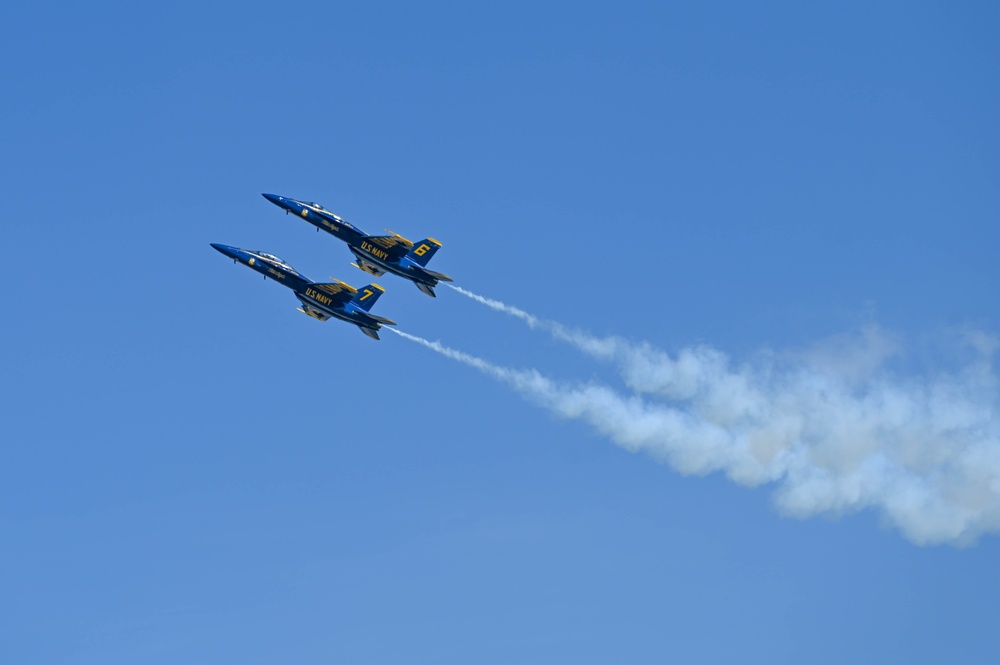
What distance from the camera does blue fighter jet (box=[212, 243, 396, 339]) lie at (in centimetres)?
12412

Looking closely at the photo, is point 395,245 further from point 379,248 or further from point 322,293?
point 322,293

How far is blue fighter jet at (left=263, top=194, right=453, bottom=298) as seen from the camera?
127m

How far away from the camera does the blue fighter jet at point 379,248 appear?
12725cm

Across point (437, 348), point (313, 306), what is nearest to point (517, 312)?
point (437, 348)

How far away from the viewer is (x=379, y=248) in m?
129

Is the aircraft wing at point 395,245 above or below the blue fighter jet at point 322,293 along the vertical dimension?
above

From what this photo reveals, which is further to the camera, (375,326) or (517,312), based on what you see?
(517,312)

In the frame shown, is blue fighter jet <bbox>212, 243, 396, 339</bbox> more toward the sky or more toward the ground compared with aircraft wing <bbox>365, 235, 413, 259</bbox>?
more toward the ground

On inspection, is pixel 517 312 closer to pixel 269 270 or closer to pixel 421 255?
pixel 421 255

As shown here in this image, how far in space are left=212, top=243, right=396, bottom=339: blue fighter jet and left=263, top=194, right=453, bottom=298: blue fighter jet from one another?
353 cm

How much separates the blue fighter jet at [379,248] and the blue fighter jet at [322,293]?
3.53 metres

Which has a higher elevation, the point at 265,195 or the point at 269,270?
the point at 265,195

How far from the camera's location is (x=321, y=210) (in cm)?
13100

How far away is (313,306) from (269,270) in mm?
4945
